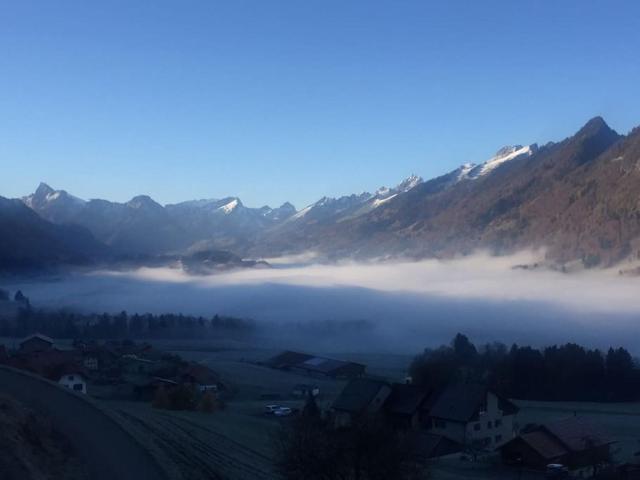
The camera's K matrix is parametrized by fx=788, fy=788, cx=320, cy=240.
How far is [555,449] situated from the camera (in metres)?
26.7

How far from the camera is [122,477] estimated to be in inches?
524

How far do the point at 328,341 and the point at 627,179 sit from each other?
10695cm

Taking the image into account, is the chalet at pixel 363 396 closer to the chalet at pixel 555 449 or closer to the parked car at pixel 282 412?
the parked car at pixel 282 412

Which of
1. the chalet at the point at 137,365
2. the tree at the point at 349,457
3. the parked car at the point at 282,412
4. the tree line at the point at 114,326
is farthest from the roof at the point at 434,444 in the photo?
the tree line at the point at 114,326

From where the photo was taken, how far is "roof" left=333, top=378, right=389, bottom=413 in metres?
33.6

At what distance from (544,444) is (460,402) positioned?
5.44 m

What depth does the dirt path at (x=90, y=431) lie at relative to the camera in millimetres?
Answer: 13781

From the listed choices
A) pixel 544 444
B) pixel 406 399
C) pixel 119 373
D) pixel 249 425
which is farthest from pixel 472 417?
pixel 119 373

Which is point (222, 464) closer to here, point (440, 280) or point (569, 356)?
point (569, 356)

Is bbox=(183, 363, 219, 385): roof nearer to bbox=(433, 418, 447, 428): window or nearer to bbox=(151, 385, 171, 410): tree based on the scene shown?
bbox=(151, 385, 171, 410): tree

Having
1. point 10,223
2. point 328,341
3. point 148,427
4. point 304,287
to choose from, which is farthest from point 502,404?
point 10,223

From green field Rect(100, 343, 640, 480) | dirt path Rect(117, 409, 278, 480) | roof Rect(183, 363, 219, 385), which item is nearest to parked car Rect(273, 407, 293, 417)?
green field Rect(100, 343, 640, 480)

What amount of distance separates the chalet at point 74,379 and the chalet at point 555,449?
19.7 m

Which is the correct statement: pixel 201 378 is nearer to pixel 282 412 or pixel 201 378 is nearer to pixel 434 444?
pixel 282 412
